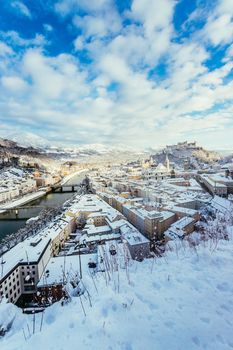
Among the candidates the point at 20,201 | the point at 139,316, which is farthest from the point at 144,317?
the point at 20,201

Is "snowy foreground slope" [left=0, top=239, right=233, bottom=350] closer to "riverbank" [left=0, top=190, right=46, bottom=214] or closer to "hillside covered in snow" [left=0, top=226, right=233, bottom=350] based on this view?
"hillside covered in snow" [left=0, top=226, right=233, bottom=350]

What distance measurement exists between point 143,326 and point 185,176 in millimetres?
38639

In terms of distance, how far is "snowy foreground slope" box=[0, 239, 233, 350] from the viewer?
1.74 m

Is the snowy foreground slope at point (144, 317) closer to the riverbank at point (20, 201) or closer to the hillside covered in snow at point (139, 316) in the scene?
the hillside covered in snow at point (139, 316)

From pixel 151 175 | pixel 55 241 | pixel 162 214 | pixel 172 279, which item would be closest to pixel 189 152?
pixel 151 175

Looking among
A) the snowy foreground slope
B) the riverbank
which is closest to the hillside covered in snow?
the snowy foreground slope

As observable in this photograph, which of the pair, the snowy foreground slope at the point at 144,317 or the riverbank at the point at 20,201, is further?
the riverbank at the point at 20,201

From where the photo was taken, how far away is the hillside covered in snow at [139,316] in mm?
1740

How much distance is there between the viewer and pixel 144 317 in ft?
6.68

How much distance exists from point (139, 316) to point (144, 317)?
53 millimetres

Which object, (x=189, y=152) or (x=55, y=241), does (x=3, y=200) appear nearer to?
(x=55, y=241)

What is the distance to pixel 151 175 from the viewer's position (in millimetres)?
41875

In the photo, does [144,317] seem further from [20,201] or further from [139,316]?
[20,201]

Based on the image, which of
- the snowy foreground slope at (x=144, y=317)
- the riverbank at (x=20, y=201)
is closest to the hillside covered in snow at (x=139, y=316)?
the snowy foreground slope at (x=144, y=317)
